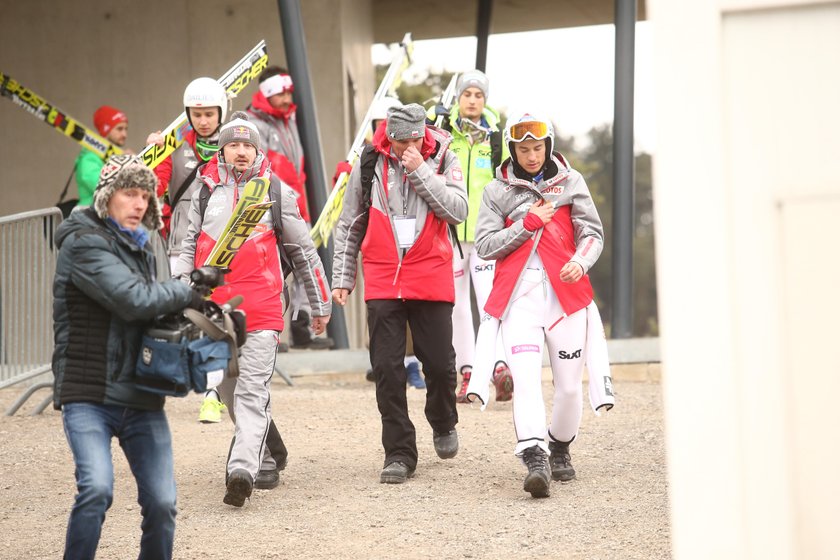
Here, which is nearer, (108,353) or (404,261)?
(108,353)

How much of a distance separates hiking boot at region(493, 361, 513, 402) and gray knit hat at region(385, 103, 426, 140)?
8.79ft

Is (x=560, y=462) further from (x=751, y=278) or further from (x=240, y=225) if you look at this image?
(x=751, y=278)

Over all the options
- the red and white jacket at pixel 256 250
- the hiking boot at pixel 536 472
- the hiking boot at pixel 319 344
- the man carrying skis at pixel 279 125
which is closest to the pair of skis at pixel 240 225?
the red and white jacket at pixel 256 250

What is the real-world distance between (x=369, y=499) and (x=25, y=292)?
4.46 metres

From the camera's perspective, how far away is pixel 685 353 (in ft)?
12.7

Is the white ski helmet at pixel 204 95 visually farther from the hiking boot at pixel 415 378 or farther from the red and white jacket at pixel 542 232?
the hiking boot at pixel 415 378

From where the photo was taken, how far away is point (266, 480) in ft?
24.4

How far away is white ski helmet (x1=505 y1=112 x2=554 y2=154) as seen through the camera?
7211 mm

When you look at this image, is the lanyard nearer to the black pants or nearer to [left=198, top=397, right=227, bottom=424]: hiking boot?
the black pants

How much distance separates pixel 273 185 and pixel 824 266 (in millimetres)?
3762

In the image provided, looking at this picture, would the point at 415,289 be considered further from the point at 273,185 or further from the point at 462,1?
the point at 462,1

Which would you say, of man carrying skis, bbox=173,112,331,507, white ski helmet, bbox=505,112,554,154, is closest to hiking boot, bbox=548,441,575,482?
man carrying skis, bbox=173,112,331,507

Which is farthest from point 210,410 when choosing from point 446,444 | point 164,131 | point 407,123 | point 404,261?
point 407,123

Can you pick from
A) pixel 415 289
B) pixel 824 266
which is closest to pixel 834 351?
pixel 824 266
